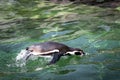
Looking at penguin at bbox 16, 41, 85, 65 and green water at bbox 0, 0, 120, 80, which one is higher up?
penguin at bbox 16, 41, 85, 65

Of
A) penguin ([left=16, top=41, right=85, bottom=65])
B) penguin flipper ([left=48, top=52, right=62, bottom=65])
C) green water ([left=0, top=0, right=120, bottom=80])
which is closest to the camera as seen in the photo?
penguin flipper ([left=48, top=52, right=62, bottom=65])

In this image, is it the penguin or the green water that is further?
the penguin

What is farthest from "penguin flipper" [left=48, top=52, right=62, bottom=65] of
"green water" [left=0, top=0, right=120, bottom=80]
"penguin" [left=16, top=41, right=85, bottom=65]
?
"green water" [left=0, top=0, right=120, bottom=80]

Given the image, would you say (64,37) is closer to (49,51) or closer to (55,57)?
(49,51)

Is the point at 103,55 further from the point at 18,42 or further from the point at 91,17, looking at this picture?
the point at 91,17

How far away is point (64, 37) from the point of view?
9648mm

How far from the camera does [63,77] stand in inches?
249

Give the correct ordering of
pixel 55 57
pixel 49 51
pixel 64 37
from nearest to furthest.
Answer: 1. pixel 55 57
2. pixel 49 51
3. pixel 64 37

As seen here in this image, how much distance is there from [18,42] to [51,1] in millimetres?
8918

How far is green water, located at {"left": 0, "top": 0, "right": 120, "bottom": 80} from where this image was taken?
262 inches

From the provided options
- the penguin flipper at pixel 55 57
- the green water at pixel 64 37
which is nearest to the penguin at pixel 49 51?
the penguin flipper at pixel 55 57

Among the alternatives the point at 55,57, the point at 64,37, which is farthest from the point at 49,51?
the point at 64,37

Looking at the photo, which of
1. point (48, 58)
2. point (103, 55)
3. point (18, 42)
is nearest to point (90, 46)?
point (103, 55)

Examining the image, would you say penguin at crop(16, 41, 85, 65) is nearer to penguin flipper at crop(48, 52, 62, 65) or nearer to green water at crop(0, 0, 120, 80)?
penguin flipper at crop(48, 52, 62, 65)
